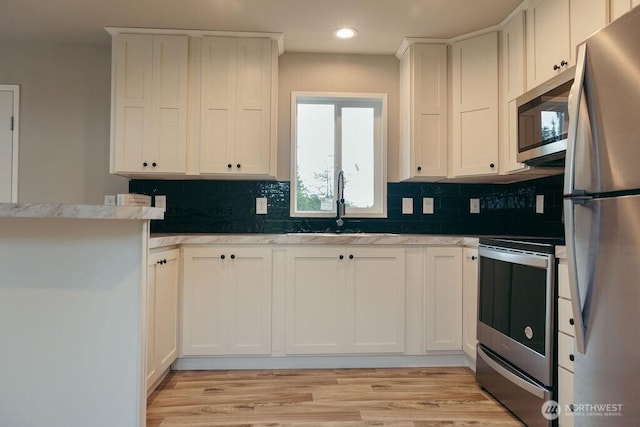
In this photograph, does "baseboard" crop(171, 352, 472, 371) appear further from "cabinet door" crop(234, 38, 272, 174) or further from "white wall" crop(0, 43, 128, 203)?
"white wall" crop(0, 43, 128, 203)

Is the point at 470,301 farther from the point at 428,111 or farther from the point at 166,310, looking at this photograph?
the point at 166,310

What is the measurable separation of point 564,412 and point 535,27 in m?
2.07

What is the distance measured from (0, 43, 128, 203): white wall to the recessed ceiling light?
1.81 metres

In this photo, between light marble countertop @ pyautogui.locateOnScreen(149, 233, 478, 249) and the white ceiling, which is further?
light marble countertop @ pyautogui.locateOnScreen(149, 233, 478, 249)

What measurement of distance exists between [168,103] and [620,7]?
257 centimetres

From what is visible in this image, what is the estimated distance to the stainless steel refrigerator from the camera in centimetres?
112

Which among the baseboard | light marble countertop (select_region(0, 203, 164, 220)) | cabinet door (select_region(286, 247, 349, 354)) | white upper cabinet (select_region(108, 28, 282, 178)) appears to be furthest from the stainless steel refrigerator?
white upper cabinet (select_region(108, 28, 282, 178))

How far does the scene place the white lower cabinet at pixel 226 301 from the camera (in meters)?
2.40

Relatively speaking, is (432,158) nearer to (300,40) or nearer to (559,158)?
(559,158)

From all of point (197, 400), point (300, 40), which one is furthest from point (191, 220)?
point (300, 40)

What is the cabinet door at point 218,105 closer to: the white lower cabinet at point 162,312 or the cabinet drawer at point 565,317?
the white lower cabinet at point 162,312

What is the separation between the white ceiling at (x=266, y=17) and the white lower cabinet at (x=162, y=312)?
5.05 feet

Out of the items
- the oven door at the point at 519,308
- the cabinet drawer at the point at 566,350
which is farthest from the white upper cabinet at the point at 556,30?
the cabinet drawer at the point at 566,350

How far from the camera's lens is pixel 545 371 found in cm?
168
